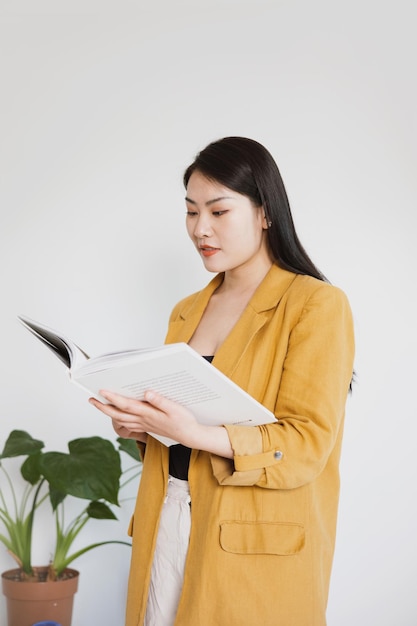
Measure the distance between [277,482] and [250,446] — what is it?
9 centimetres

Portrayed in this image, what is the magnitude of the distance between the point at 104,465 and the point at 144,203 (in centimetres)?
95

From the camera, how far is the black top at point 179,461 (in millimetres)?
1529

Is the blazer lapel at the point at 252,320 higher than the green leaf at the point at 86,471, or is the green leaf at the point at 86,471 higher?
the blazer lapel at the point at 252,320

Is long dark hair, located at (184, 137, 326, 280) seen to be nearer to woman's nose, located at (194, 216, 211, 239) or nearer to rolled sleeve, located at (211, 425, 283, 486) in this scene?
woman's nose, located at (194, 216, 211, 239)

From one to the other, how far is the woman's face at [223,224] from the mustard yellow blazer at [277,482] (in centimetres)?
15

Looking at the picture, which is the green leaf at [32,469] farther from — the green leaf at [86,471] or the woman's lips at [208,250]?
the woman's lips at [208,250]

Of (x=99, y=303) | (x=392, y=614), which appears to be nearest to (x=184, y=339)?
(x=99, y=303)

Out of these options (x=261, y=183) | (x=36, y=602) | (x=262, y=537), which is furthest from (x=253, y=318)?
(x=36, y=602)

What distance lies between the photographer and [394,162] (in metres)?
2.63

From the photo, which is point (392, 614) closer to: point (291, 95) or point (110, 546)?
point (110, 546)

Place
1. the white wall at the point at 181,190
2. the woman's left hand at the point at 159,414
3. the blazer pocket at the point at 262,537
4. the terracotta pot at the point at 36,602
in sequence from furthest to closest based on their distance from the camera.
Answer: the white wall at the point at 181,190 < the terracotta pot at the point at 36,602 < the blazer pocket at the point at 262,537 < the woman's left hand at the point at 159,414

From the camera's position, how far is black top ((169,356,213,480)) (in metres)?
1.53

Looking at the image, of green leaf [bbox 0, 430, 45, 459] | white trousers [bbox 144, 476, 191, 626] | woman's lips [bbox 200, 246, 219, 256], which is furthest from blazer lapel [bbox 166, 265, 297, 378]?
green leaf [bbox 0, 430, 45, 459]

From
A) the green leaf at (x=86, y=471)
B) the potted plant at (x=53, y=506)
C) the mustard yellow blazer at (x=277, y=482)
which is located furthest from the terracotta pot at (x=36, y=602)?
the mustard yellow blazer at (x=277, y=482)
